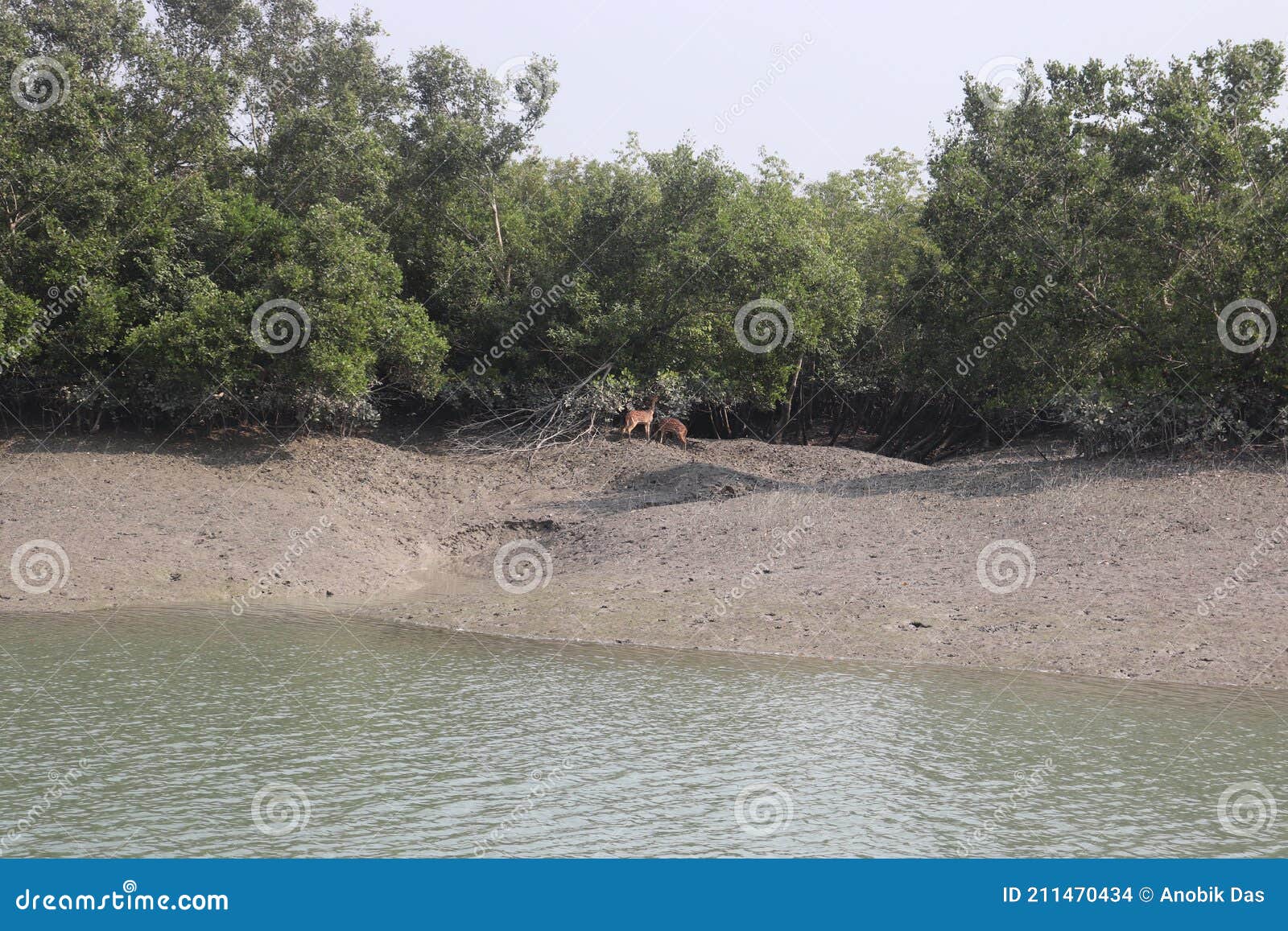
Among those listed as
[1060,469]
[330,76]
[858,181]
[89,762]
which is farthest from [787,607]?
[858,181]

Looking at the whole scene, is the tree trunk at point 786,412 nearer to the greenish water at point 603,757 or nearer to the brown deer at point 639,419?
the brown deer at point 639,419

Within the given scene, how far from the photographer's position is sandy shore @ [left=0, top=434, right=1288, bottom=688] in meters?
16.1

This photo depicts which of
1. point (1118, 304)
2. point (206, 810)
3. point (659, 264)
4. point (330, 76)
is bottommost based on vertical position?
point (206, 810)

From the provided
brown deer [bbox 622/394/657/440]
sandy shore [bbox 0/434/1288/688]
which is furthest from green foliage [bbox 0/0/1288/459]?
sandy shore [bbox 0/434/1288/688]

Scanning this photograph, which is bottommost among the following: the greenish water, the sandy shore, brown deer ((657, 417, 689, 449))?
the greenish water

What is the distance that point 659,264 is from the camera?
31.3m

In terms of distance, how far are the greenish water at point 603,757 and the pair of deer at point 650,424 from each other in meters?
14.7

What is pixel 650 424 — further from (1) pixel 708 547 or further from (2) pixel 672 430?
(1) pixel 708 547

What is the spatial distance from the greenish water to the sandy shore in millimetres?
1676

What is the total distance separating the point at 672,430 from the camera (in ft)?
101

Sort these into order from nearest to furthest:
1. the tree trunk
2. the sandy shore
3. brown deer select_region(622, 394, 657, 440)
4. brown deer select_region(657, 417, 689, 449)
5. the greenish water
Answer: the greenish water
the sandy shore
brown deer select_region(622, 394, 657, 440)
brown deer select_region(657, 417, 689, 449)
the tree trunk

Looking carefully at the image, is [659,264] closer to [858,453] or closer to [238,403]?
[858,453]

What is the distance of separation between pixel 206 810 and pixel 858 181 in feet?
169

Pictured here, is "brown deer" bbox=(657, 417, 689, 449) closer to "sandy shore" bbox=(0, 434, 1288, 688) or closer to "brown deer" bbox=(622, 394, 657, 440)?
"brown deer" bbox=(622, 394, 657, 440)
